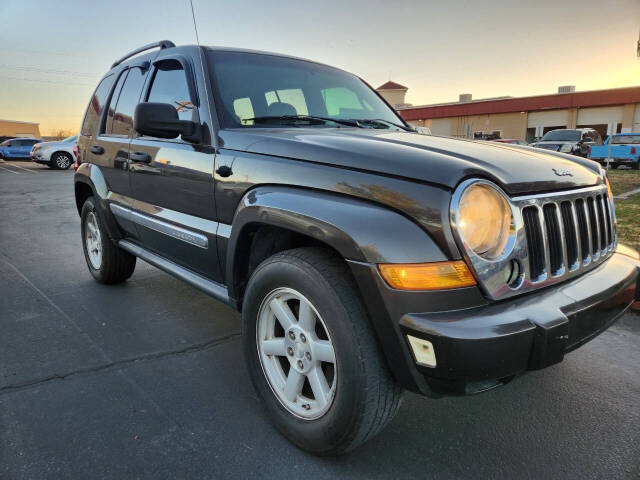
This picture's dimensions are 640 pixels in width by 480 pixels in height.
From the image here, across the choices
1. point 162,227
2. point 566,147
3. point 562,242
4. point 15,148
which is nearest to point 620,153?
point 566,147

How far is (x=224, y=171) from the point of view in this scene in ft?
7.89

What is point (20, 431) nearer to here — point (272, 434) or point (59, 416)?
point (59, 416)

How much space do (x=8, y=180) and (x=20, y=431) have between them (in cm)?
1692

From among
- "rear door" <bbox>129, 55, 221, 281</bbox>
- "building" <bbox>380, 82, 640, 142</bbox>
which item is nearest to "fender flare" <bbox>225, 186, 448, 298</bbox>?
"rear door" <bbox>129, 55, 221, 281</bbox>

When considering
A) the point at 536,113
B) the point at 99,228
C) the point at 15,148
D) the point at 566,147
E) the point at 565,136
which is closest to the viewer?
the point at 99,228

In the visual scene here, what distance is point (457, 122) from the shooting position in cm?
4131

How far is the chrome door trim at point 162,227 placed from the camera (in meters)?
2.67

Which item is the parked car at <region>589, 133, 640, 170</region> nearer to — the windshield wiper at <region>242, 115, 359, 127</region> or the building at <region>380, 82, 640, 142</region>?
the building at <region>380, 82, 640, 142</region>

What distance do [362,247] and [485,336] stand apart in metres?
0.51

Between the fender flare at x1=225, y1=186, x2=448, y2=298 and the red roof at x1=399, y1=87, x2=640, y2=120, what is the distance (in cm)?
3494

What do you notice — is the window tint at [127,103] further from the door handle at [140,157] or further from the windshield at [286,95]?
the windshield at [286,95]

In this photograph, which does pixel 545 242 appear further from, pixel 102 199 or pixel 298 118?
pixel 102 199

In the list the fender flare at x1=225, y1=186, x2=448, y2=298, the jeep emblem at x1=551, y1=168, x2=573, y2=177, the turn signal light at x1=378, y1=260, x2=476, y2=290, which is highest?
the jeep emblem at x1=551, y1=168, x2=573, y2=177

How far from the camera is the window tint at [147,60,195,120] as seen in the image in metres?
2.79
